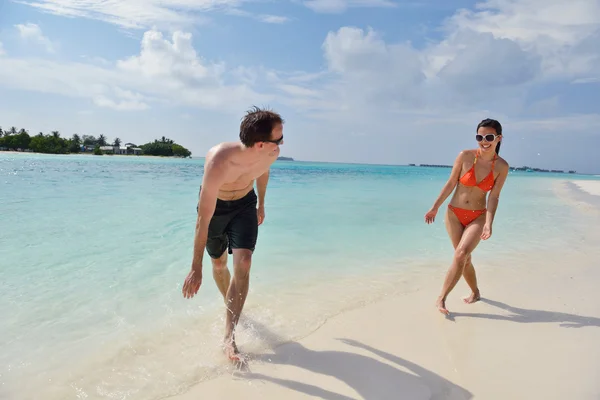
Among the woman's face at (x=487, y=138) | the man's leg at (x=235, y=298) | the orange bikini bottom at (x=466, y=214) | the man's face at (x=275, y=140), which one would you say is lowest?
the man's leg at (x=235, y=298)

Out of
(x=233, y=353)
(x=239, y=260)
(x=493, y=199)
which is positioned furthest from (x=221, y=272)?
(x=493, y=199)

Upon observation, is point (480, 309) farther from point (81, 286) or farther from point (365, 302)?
point (81, 286)

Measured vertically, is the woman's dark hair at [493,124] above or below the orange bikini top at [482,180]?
above

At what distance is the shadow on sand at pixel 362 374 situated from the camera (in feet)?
8.66

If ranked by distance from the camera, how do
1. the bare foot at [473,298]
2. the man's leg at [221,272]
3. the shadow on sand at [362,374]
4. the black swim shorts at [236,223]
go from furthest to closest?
the bare foot at [473,298] < the man's leg at [221,272] < the black swim shorts at [236,223] < the shadow on sand at [362,374]

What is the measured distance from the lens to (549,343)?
11.1 feet

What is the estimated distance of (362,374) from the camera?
2.90 meters

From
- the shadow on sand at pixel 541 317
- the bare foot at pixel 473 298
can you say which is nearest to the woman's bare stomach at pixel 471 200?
the bare foot at pixel 473 298

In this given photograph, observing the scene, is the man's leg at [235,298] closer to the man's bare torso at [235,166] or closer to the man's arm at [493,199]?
the man's bare torso at [235,166]

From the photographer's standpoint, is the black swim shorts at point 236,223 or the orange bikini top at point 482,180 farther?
the orange bikini top at point 482,180

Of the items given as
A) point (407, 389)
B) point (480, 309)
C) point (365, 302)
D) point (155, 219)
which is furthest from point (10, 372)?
point (155, 219)

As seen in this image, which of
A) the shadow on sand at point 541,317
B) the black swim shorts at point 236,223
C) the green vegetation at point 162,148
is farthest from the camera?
the green vegetation at point 162,148

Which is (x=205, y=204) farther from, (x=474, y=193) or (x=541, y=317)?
(x=541, y=317)

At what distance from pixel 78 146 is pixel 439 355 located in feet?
424
